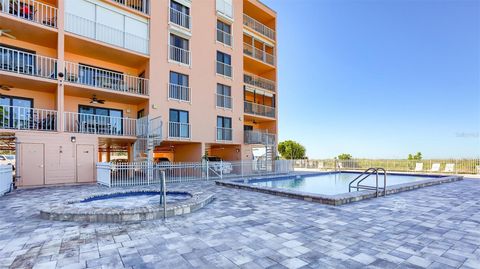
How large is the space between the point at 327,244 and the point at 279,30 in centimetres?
2352

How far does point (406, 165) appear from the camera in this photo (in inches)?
857

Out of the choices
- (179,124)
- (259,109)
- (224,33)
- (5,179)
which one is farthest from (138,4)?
(5,179)

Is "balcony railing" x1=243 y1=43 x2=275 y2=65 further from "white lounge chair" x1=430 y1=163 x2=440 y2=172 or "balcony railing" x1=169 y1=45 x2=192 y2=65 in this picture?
"white lounge chair" x1=430 y1=163 x2=440 y2=172

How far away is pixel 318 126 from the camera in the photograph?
156 ft

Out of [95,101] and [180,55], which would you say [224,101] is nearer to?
[180,55]

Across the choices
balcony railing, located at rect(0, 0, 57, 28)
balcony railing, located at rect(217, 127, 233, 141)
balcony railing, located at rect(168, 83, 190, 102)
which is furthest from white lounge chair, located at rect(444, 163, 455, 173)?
balcony railing, located at rect(0, 0, 57, 28)

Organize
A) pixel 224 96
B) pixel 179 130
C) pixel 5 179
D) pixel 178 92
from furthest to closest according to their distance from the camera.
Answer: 1. pixel 224 96
2. pixel 178 92
3. pixel 179 130
4. pixel 5 179

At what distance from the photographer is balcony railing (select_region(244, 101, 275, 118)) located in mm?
21469

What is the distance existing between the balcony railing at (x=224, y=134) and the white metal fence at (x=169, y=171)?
2212mm

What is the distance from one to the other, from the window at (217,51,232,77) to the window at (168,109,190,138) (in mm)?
4588

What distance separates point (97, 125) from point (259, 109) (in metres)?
12.7

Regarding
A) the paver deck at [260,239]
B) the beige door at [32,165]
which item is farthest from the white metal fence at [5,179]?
the paver deck at [260,239]

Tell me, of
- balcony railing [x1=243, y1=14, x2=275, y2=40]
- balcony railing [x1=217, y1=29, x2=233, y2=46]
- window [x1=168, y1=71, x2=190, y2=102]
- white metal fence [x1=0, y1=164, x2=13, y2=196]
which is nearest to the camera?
white metal fence [x1=0, y1=164, x2=13, y2=196]

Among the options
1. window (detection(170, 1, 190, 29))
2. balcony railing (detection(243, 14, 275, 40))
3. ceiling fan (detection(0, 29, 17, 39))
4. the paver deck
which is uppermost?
balcony railing (detection(243, 14, 275, 40))
